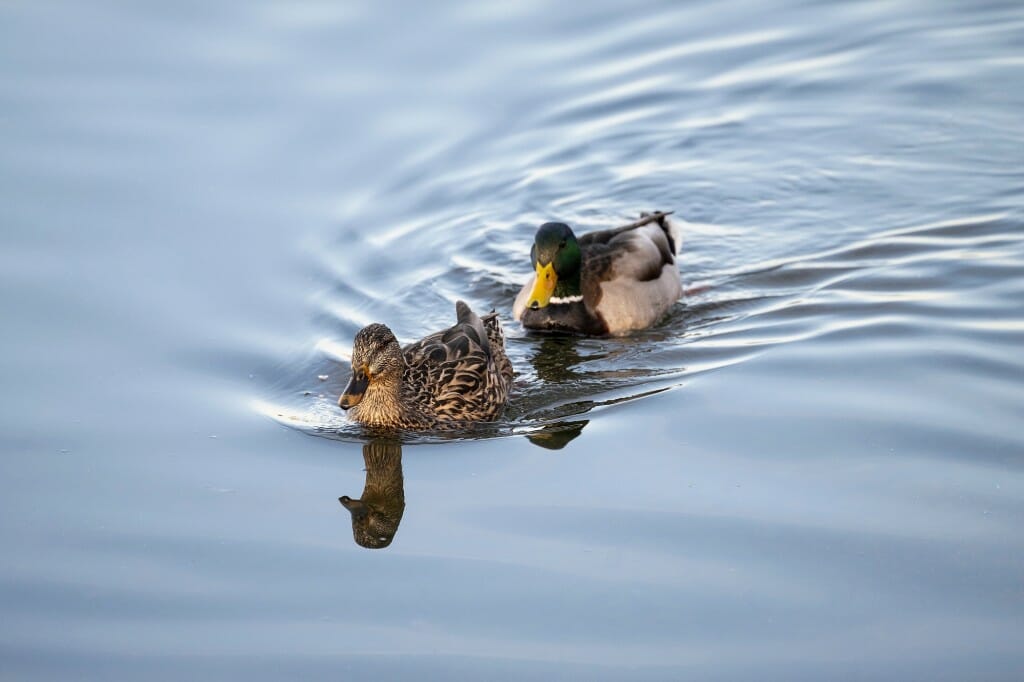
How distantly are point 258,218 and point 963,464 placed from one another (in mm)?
6192

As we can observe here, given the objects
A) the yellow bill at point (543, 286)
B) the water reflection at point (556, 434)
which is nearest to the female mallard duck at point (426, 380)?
the water reflection at point (556, 434)

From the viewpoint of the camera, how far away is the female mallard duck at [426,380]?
8.80m

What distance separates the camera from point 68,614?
22.5 feet

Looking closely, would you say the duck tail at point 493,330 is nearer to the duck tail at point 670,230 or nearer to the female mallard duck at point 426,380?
the female mallard duck at point 426,380

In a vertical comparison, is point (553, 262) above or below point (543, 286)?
above

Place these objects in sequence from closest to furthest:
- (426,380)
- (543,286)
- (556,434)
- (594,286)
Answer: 1. (556,434)
2. (426,380)
3. (543,286)
4. (594,286)

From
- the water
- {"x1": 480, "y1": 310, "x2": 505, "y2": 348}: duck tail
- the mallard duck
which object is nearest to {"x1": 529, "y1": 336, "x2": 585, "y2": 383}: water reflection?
the water

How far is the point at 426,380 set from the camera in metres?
9.23

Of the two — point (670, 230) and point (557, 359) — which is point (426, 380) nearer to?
point (557, 359)

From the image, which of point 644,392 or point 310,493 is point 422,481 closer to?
point 310,493

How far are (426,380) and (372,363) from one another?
0.54 meters

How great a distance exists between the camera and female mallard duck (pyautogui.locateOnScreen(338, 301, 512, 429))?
28.9ft

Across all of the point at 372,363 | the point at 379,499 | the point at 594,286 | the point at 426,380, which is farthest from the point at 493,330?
the point at 379,499

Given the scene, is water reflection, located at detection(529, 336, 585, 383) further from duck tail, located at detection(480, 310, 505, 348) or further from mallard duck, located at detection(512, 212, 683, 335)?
duck tail, located at detection(480, 310, 505, 348)
